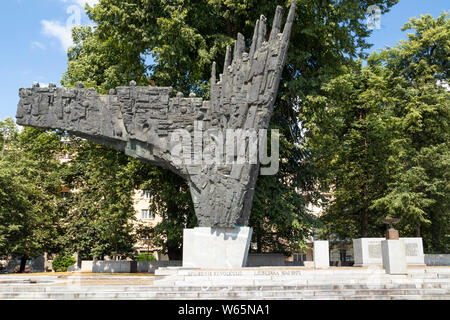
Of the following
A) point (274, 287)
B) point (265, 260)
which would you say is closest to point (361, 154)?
point (265, 260)

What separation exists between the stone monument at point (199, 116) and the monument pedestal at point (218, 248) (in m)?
0.07

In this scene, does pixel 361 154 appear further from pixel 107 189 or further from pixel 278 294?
pixel 278 294

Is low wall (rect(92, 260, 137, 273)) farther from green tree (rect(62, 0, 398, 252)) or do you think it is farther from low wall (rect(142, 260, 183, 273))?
green tree (rect(62, 0, 398, 252))

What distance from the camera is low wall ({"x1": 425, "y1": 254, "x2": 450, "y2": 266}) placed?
19.9 m

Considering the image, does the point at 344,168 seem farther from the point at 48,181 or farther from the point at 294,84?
the point at 48,181

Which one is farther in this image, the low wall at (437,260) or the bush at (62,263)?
the bush at (62,263)

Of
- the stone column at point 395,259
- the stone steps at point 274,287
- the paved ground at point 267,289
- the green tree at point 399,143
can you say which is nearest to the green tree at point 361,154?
the green tree at point 399,143

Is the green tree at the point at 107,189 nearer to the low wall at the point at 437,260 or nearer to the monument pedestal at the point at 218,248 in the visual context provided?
the monument pedestal at the point at 218,248

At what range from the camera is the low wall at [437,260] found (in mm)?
19873

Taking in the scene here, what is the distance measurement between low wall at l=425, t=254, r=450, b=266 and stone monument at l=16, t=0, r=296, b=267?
11.1 metres

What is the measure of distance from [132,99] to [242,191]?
17.2 ft

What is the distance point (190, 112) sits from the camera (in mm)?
14570

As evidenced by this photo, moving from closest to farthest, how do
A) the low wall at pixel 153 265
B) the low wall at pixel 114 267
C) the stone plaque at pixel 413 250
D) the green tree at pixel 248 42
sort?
the green tree at pixel 248 42 < the stone plaque at pixel 413 250 < the low wall at pixel 153 265 < the low wall at pixel 114 267
